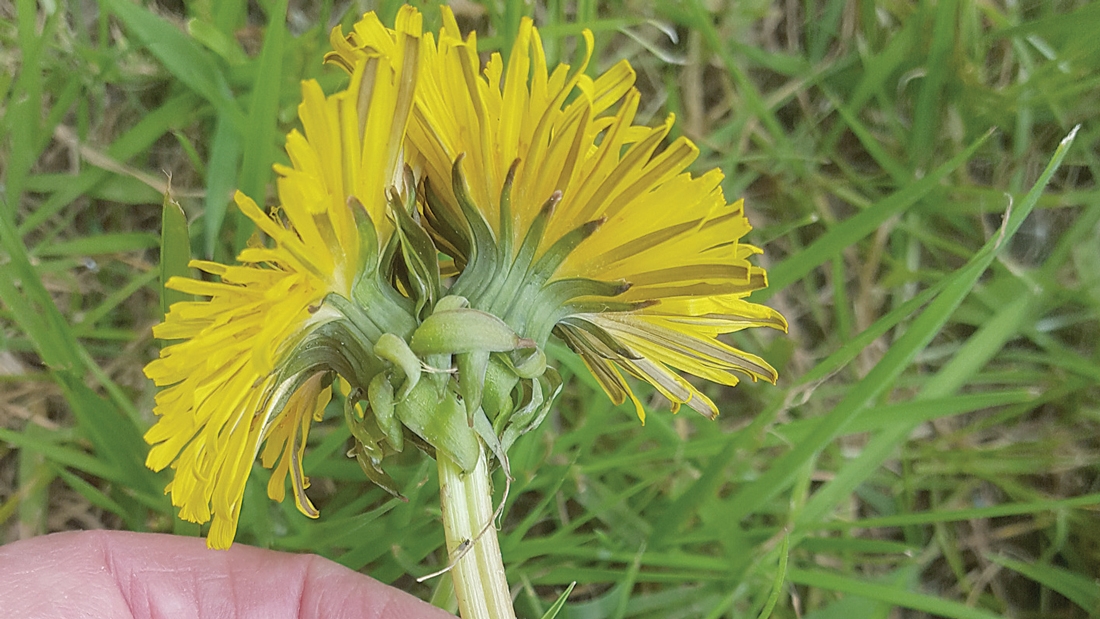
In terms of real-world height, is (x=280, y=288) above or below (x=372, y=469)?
above

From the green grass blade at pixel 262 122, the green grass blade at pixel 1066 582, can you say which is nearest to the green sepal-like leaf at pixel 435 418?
the green grass blade at pixel 262 122

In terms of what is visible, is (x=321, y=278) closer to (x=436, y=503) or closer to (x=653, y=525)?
(x=436, y=503)

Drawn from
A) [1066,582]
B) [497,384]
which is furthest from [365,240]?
[1066,582]

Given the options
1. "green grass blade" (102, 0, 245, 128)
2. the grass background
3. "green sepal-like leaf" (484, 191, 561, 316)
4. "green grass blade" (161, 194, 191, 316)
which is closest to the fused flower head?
"green sepal-like leaf" (484, 191, 561, 316)

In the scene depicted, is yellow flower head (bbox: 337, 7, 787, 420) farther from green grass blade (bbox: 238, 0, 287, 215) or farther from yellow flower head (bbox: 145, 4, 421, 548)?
green grass blade (bbox: 238, 0, 287, 215)

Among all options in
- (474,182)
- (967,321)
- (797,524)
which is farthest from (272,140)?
(967,321)

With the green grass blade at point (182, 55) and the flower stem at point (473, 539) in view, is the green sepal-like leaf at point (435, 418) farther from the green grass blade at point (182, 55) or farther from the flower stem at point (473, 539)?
the green grass blade at point (182, 55)

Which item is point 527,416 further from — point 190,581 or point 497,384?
point 190,581

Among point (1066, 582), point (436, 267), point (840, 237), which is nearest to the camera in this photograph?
point (436, 267)
